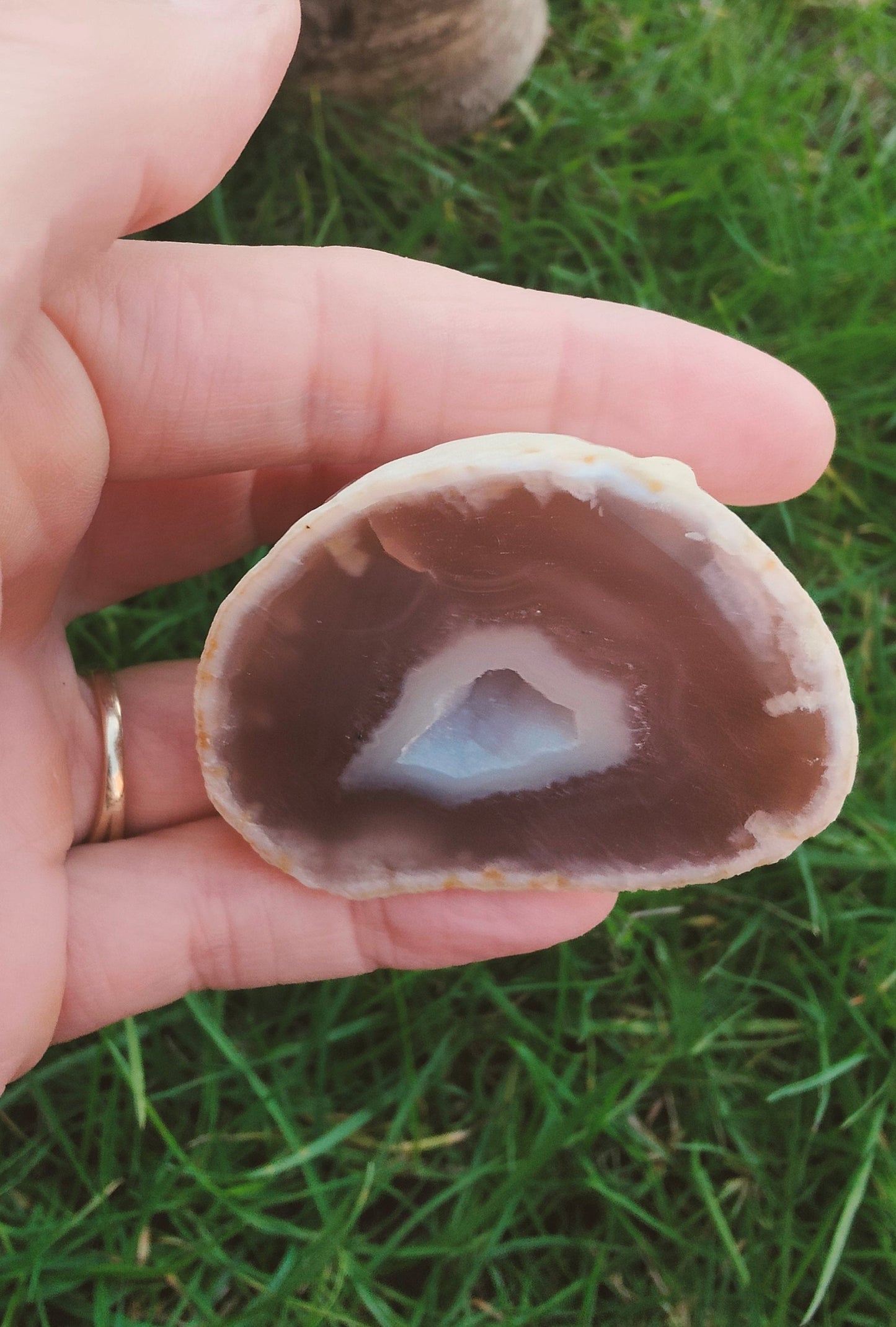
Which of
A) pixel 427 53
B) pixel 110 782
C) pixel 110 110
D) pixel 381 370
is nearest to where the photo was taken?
pixel 110 110

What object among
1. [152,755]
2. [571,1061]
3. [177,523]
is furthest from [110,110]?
[571,1061]

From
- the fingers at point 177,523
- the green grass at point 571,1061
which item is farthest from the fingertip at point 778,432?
the fingers at point 177,523

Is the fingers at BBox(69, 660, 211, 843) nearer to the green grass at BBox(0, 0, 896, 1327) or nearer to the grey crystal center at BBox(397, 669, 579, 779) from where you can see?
the green grass at BBox(0, 0, 896, 1327)

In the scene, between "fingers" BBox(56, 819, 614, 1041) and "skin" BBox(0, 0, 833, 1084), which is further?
"fingers" BBox(56, 819, 614, 1041)

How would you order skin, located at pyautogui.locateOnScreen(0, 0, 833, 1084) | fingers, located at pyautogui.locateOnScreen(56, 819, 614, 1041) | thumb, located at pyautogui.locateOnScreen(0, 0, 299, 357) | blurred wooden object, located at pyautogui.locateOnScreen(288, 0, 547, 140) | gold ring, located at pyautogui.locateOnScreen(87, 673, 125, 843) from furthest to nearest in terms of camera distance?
blurred wooden object, located at pyautogui.locateOnScreen(288, 0, 547, 140) < gold ring, located at pyautogui.locateOnScreen(87, 673, 125, 843) < fingers, located at pyautogui.locateOnScreen(56, 819, 614, 1041) < skin, located at pyautogui.locateOnScreen(0, 0, 833, 1084) < thumb, located at pyautogui.locateOnScreen(0, 0, 299, 357)

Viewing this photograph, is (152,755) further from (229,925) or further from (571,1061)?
(571,1061)

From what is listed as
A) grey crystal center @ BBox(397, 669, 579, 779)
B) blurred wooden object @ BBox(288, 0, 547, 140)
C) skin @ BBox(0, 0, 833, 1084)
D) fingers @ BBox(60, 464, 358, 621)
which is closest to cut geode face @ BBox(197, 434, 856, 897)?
grey crystal center @ BBox(397, 669, 579, 779)
